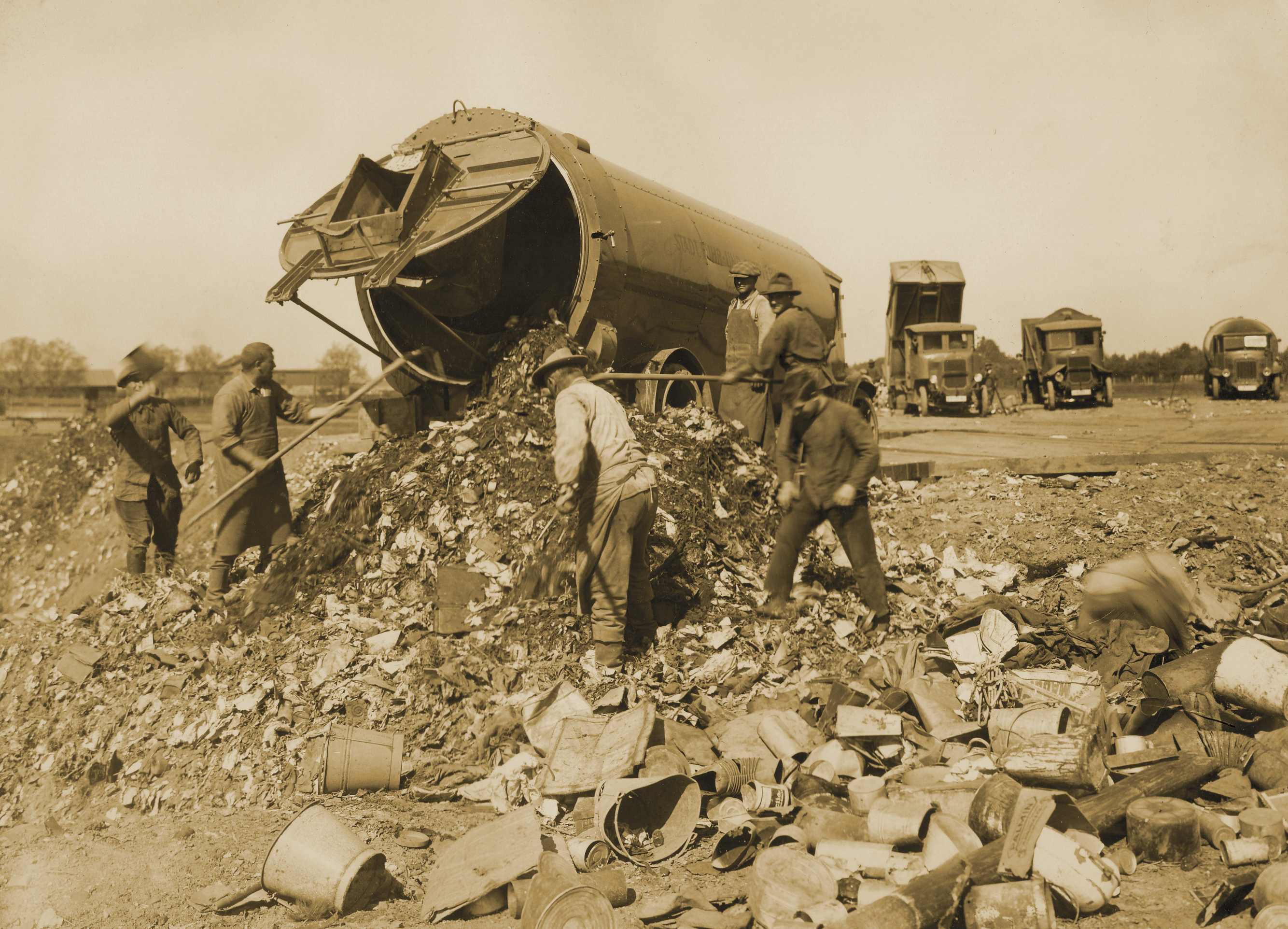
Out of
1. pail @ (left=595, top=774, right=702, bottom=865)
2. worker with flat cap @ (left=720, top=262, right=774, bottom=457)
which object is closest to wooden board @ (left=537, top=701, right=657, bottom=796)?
Result: pail @ (left=595, top=774, right=702, bottom=865)

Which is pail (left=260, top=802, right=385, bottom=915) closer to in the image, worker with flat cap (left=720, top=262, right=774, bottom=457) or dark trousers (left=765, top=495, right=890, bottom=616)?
dark trousers (left=765, top=495, right=890, bottom=616)

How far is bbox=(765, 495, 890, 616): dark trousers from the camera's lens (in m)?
4.53

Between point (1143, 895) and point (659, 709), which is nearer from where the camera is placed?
point (1143, 895)

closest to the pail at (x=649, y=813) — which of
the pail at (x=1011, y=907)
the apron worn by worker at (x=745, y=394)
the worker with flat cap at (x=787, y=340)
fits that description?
the pail at (x=1011, y=907)

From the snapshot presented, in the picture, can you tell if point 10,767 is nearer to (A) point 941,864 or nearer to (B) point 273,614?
(B) point 273,614

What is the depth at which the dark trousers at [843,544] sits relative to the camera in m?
4.53

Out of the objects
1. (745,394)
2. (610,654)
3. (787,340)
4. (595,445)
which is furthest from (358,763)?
(745,394)

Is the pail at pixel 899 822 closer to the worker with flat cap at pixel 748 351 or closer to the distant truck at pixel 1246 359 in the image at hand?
the worker with flat cap at pixel 748 351

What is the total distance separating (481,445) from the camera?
5.49 metres

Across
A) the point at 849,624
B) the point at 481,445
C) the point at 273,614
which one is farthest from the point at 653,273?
the point at 273,614

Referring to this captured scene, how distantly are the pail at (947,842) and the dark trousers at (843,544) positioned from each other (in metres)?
1.98

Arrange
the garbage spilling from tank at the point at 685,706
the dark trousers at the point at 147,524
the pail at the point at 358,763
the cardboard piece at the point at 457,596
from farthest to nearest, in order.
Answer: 1. the dark trousers at the point at 147,524
2. the cardboard piece at the point at 457,596
3. the pail at the point at 358,763
4. the garbage spilling from tank at the point at 685,706

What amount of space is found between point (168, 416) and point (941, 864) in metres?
5.81

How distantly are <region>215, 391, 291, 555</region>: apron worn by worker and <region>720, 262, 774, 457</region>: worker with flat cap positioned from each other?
125 inches
